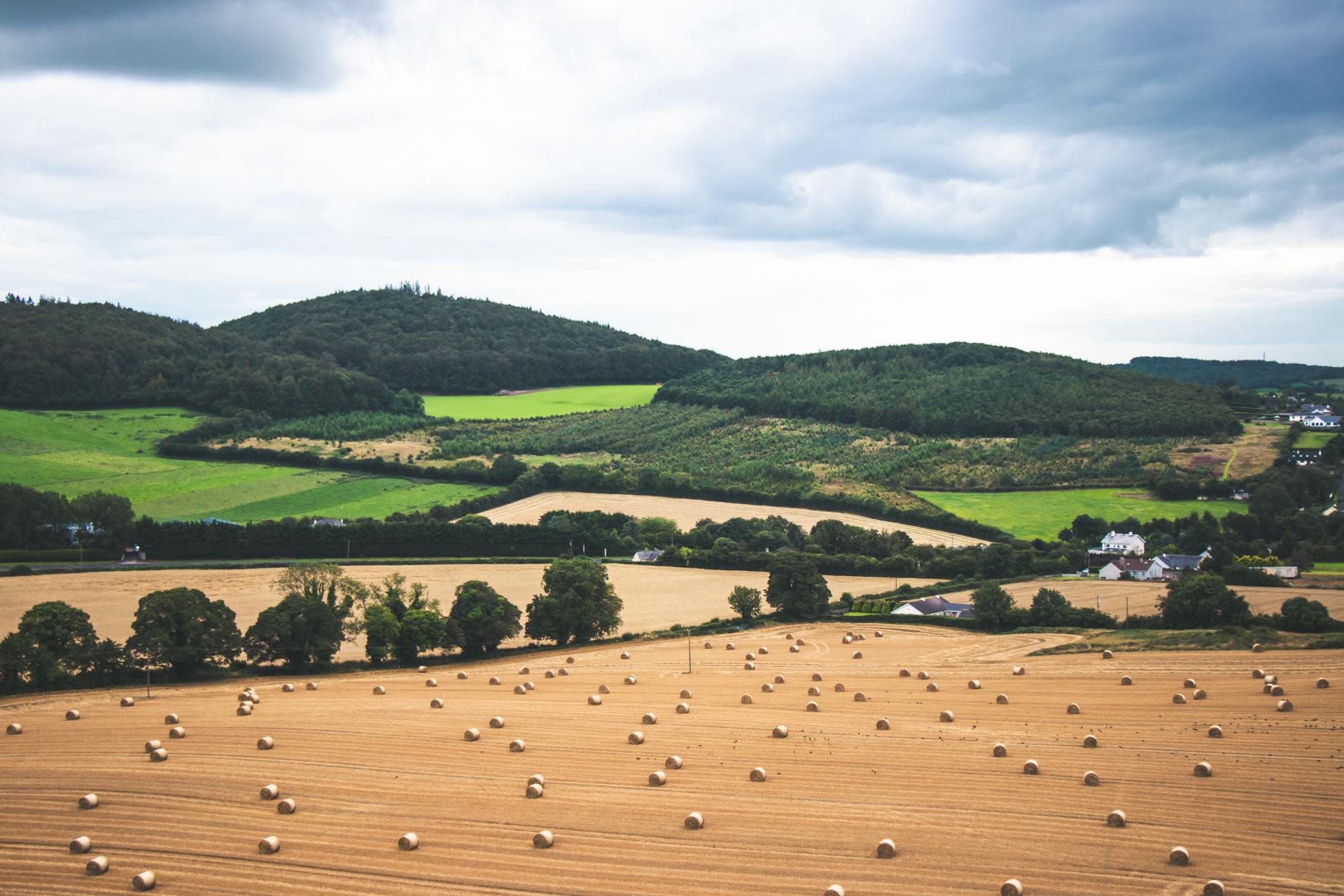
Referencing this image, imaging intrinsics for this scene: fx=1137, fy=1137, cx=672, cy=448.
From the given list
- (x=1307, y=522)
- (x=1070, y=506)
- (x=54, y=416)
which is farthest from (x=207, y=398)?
(x=1307, y=522)

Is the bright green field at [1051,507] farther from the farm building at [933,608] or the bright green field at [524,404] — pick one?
the bright green field at [524,404]

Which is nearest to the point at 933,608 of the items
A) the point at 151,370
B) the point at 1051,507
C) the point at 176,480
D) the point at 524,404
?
the point at 1051,507

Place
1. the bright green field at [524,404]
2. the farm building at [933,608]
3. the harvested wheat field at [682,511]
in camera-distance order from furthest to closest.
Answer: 1. the bright green field at [524,404]
2. the harvested wheat field at [682,511]
3. the farm building at [933,608]

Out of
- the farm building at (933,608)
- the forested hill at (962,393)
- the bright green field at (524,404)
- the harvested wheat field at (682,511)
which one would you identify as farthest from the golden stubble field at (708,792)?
the bright green field at (524,404)

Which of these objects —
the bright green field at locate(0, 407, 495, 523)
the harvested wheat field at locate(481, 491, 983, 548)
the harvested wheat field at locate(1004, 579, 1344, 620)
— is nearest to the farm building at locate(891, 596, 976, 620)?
the harvested wheat field at locate(1004, 579, 1344, 620)

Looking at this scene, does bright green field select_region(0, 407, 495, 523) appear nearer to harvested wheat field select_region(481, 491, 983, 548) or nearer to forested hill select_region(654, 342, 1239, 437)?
harvested wheat field select_region(481, 491, 983, 548)
